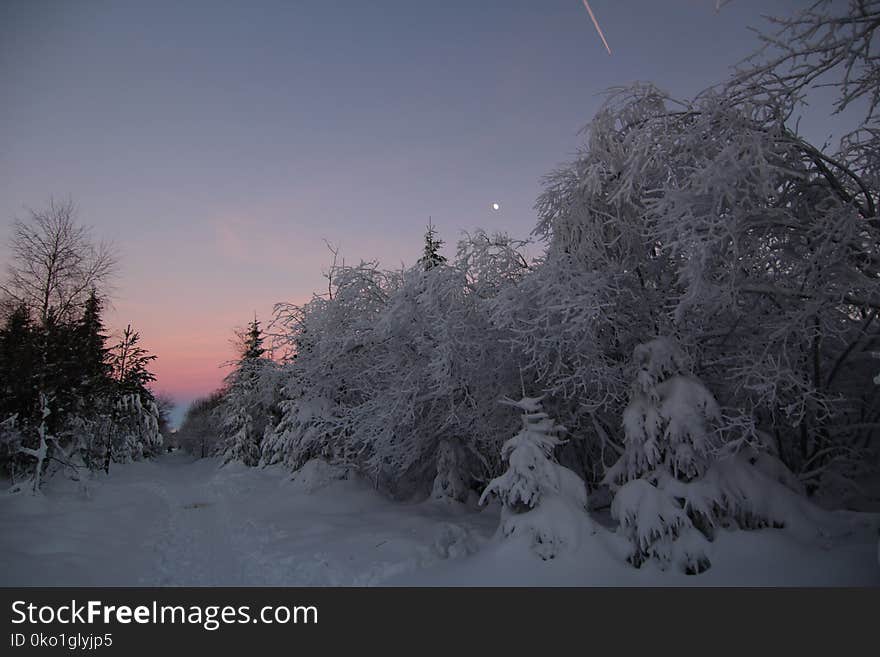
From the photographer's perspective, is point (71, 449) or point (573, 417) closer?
point (573, 417)

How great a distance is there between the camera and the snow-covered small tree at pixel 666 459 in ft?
20.3

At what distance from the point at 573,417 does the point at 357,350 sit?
6367 mm

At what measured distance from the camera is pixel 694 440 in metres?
6.31

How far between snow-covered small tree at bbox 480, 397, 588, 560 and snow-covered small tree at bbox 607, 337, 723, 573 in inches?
25.3

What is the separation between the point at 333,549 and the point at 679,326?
7040mm

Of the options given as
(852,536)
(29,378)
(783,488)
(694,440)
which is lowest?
(852,536)

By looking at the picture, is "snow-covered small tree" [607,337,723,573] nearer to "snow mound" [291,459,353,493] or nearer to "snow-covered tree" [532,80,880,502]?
"snow-covered tree" [532,80,880,502]

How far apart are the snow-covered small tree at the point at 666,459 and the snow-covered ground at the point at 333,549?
30cm

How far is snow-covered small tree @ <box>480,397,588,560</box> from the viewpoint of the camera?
634cm

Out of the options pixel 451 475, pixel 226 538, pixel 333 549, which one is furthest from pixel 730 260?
pixel 226 538

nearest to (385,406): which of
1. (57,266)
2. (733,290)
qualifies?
(733,290)

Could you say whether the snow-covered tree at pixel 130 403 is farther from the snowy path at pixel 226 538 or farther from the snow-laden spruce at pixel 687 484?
the snow-laden spruce at pixel 687 484

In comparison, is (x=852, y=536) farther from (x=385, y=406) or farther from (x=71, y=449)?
(x=71, y=449)
